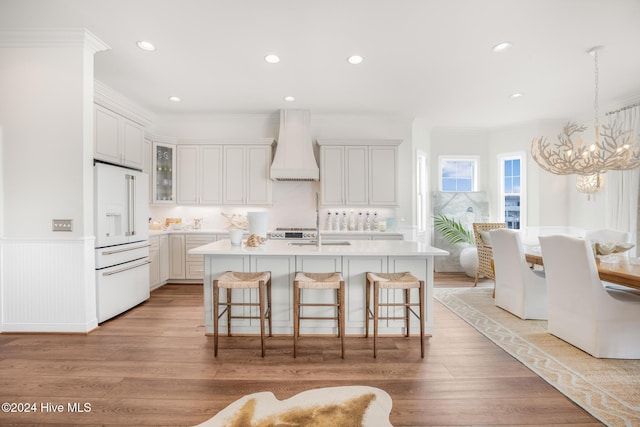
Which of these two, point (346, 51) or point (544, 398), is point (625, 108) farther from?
point (544, 398)

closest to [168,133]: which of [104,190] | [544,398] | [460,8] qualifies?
[104,190]

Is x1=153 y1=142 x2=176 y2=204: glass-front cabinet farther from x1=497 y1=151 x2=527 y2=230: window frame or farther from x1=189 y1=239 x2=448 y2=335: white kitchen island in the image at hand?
x1=497 y1=151 x2=527 y2=230: window frame

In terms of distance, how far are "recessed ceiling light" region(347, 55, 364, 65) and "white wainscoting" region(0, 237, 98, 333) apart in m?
3.38

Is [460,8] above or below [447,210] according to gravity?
above

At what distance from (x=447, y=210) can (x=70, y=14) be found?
6288 mm

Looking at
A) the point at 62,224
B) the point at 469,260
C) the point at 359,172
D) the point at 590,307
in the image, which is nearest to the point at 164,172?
the point at 62,224

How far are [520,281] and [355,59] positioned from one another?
316 cm

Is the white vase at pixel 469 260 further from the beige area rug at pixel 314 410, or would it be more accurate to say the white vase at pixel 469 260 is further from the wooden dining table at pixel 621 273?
the beige area rug at pixel 314 410

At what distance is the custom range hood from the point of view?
5.04 metres

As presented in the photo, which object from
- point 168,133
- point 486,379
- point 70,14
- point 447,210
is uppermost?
point 70,14

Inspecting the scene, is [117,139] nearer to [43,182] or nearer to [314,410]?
[43,182]

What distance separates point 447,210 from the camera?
629 cm

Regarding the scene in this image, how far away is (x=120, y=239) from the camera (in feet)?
11.7

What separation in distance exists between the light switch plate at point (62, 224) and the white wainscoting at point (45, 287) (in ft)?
0.42
